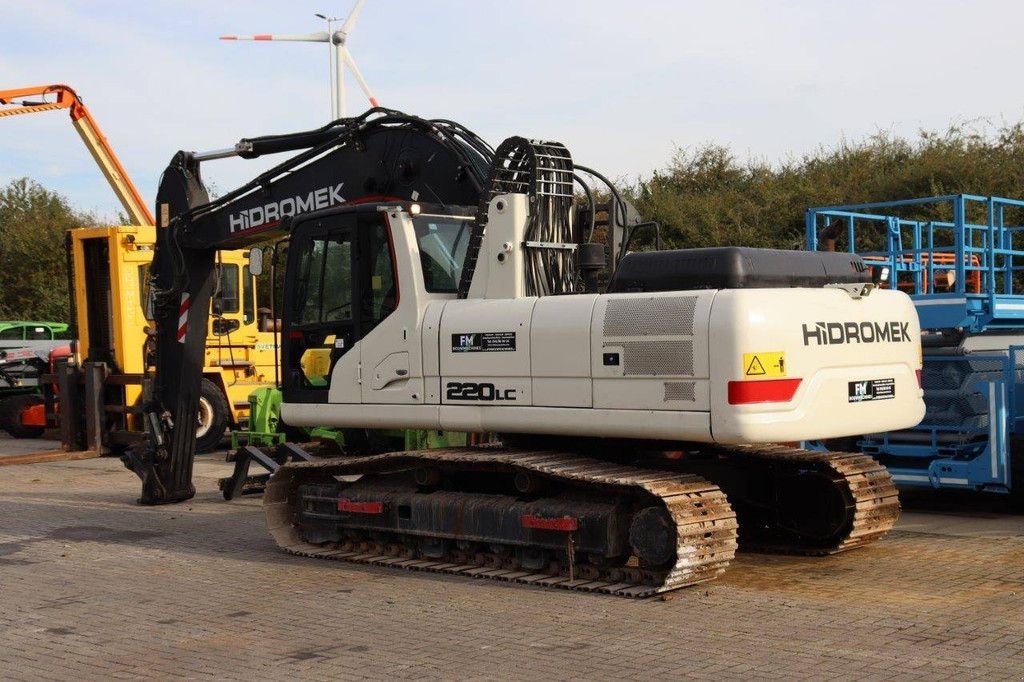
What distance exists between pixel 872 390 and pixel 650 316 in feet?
5.47

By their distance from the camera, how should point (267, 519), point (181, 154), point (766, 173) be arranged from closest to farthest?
point (267, 519)
point (181, 154)
point (766, 173)

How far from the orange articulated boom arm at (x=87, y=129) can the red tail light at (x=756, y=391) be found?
16453 millimetres

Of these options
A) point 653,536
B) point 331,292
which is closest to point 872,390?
point 653,536

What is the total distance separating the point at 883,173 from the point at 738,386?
66.4ft

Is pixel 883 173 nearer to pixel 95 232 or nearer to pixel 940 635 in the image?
pixel 95 232

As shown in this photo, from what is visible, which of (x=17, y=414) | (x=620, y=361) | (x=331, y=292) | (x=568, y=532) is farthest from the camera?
(x=17, y=414)

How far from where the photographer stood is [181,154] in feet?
42.6

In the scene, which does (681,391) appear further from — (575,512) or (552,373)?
(575,512)

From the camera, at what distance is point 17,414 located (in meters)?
23.1

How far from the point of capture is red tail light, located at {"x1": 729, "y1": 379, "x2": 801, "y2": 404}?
8.20 meters

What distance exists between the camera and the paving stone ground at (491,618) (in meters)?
6.86

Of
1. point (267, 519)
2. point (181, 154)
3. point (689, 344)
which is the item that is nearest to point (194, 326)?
point (181, 154)

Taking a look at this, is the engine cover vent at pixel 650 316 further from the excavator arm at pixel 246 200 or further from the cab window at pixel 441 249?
the excavator arm at pixel 246 200

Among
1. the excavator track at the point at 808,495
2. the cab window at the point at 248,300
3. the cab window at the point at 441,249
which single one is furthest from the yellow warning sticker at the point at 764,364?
the cab window at the point at 248,300
